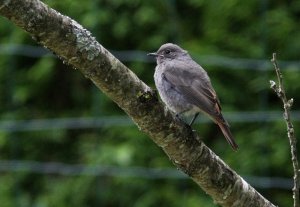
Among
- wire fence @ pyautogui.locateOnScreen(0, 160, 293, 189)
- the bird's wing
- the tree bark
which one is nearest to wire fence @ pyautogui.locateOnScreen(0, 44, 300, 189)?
wire fence @ pyautogui.locateOnScreen(0, 160, 293, 189)

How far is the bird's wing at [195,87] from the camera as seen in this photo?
14.7 feet

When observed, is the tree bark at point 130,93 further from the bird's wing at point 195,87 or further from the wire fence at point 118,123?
the wire fence at point 118,123

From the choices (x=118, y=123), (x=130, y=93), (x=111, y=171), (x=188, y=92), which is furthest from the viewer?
(x=118, y=123)

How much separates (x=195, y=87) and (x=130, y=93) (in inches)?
72.4

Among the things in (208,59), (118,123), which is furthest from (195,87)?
(118,123)

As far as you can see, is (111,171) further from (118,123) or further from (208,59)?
(208,59)

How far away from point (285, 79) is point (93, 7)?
180 centimetres

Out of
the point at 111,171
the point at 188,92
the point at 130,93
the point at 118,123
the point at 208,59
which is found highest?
the point at 208,59

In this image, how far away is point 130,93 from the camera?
2.86 meters

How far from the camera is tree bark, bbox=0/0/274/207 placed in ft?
8.63

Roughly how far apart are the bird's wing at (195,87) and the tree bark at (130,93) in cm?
113

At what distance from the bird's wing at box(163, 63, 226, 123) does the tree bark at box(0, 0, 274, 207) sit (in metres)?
1.13

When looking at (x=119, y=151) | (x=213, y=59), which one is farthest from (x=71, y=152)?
(x=213, y=59)

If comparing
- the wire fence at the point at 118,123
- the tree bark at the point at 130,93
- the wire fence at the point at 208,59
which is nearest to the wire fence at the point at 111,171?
the wire fence at the point at 118,123
